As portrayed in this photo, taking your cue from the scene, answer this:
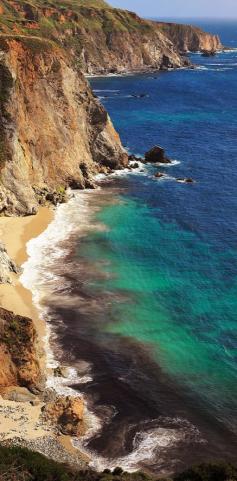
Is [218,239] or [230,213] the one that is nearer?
[218,239]

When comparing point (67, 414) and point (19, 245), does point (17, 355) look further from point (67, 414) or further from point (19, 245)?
point (19, 245)

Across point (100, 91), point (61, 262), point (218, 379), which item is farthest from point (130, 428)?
point (100, 91)

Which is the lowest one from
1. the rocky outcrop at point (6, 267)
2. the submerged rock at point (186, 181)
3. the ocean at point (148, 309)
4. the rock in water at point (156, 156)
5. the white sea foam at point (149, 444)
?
the white sea foam at point (149, 444)

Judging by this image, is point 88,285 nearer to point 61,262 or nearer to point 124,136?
point 61,262

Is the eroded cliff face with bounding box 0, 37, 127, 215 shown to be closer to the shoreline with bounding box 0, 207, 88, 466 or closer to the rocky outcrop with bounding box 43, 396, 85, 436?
the shoreline with bounding box 0, 207, 88, 466

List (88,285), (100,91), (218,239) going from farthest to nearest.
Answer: (100,91) < (218,239) < (88,285)

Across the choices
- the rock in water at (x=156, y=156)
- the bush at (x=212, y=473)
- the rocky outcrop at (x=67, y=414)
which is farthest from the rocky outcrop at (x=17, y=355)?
the rock in water at (x=156, y=156)

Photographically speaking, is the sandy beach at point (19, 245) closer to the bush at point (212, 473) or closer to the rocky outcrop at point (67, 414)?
the rocky outcrop at point (67, 414)
